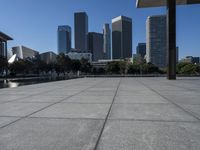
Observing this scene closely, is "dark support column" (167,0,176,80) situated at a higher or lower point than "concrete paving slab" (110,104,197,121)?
higher

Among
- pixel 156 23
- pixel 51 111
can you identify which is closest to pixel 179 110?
pixel 51 111

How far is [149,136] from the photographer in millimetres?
5715

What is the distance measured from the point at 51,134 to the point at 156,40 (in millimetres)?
183676

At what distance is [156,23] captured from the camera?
183250mm

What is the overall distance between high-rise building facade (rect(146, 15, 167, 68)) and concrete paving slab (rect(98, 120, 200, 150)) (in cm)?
17791

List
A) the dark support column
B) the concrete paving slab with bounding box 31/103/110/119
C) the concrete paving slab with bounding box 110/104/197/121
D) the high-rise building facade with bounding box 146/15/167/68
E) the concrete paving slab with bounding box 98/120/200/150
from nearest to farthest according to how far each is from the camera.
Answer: the concrete paving slab with bounding box 98/120/200/150 < the concrete paving slab with bounding box 110/104/197/121 < the concrete paving slab with bounding box 31/103/110/119 < the dark support column < the high-rise building facade with bounding box 146/15/167/68

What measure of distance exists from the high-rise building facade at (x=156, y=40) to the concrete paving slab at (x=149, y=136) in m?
178

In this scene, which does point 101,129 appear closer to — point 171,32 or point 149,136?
point 149,136

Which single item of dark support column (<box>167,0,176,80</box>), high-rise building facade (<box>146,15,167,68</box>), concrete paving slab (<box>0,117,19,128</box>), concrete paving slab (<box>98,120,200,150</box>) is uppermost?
high-rise building facade (<box>146,15,167,68</box>)

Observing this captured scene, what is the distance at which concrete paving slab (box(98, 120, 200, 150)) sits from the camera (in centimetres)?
507

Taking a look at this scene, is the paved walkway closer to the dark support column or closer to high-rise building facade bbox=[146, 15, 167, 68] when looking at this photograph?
the dark support column

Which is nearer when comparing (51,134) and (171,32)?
(51,134)

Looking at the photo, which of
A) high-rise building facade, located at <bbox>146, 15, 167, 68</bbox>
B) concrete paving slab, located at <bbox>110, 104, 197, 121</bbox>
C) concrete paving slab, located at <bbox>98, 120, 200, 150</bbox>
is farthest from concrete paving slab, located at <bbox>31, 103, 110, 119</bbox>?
high-rise building facade, located at <bbox>146, 15, 167, 68</bbox>

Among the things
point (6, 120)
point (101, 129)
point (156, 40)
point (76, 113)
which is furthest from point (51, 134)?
point (156, 40)
